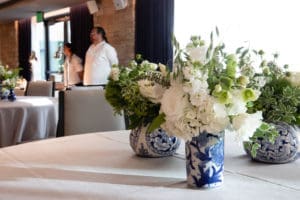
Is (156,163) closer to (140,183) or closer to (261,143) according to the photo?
(140,183)

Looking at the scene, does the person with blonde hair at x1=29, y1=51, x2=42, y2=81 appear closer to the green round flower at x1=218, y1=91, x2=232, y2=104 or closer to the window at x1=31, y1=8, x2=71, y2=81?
the window at x1=31, y1=8, x2=71, y2=81

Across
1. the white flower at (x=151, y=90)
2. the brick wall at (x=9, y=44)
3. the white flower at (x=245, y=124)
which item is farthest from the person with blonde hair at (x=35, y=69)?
the white flower at (x=245, y=124)

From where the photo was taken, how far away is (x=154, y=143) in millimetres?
1341

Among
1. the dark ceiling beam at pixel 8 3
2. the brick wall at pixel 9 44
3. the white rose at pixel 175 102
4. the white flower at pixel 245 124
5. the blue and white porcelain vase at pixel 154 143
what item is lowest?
the blue and white porcelain vase at pixel 154 143

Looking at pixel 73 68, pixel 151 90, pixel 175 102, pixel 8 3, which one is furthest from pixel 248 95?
pixel 8 3

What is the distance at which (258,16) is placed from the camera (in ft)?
12.7

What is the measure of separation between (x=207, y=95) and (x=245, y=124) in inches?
4.4

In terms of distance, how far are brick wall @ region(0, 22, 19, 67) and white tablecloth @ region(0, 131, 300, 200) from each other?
8.94 m

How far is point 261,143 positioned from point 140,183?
1.32 ft

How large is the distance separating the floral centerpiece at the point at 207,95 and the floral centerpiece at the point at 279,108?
0.74 feet

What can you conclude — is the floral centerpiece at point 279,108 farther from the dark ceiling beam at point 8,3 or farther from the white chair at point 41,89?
the dark ceiling beam at point 8,3

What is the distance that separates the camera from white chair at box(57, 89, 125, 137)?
2.35 m

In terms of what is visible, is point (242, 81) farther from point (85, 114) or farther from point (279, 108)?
point (85, 114)

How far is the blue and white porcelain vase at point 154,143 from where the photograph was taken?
134cm
